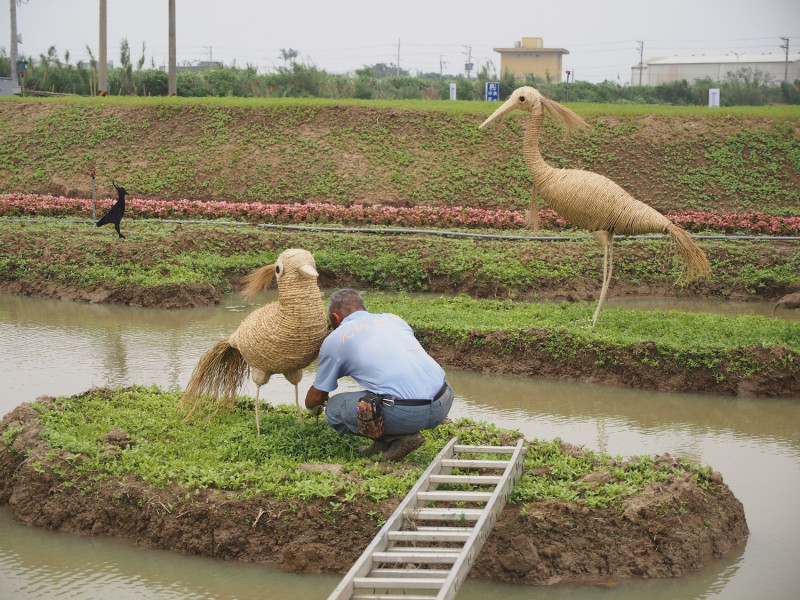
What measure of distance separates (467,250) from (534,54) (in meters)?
50.1

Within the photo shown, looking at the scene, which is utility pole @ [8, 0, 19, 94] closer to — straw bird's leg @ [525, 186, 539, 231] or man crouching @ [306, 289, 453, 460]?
straw bird's leg @ [525, 186, 539, 231]

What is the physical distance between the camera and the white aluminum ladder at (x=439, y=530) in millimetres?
4113

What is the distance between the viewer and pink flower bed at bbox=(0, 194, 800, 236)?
16.8 m

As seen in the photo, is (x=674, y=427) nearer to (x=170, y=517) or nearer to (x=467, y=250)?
(x=170, y=517)

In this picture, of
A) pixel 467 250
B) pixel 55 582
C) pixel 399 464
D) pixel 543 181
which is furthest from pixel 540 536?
pixel 467 250

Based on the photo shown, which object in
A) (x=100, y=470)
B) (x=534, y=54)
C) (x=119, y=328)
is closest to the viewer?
(x=100, y=470)

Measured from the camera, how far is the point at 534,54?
61.1 m

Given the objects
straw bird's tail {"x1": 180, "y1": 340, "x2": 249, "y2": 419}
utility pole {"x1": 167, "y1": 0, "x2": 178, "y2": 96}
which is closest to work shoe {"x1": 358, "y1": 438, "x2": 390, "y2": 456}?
straw bird's tail {"x1": 180, "y1": 340, "x2": 249, "y2": 419}

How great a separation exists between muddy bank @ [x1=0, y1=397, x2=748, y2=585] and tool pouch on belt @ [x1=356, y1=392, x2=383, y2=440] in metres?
0.36

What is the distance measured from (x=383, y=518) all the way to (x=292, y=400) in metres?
3.09

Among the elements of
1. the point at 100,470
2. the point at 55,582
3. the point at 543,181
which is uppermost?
the point at 543,181

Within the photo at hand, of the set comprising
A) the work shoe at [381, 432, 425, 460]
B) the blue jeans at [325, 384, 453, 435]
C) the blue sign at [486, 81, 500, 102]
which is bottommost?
the work shoe at [381, 432, 425, 460]

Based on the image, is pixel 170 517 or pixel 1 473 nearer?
pixel 170 517

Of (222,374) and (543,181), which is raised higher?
(543,181)
